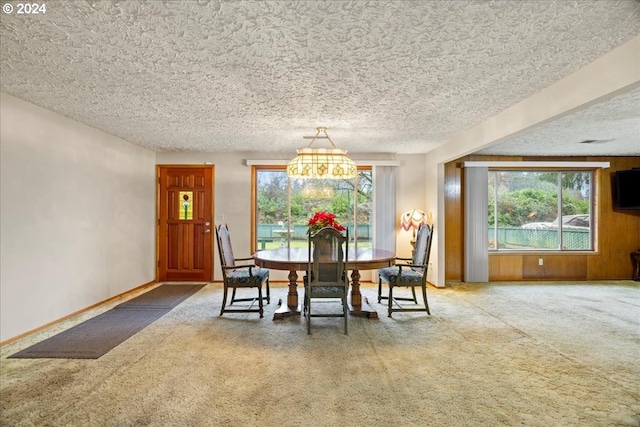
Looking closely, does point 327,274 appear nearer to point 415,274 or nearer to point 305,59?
point 415,274

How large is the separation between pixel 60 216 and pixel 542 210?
7.30m

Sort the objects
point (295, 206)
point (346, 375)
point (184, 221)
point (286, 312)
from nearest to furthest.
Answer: point (346, 375), point (286, 312), point (184, 221), point (295, 206)

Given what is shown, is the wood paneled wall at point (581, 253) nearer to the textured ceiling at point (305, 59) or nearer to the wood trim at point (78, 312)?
the textured ceiling at point (305, 59)

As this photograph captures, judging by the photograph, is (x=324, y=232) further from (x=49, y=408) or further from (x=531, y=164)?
(x=531, y=164)

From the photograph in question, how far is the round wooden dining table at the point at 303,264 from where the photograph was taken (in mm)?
3551

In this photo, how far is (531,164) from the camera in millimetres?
5953

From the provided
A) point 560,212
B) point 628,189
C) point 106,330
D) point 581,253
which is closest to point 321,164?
point 106,330

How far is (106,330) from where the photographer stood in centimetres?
339

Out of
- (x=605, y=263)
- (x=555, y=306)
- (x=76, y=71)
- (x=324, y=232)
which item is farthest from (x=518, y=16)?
(x=605, y=263)

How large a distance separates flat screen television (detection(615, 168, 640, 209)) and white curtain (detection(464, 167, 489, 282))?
2.35 meters

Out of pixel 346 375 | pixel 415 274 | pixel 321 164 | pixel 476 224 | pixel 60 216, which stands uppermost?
pixel 321 164

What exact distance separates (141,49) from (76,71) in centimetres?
75

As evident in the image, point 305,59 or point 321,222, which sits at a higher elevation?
point 305,59

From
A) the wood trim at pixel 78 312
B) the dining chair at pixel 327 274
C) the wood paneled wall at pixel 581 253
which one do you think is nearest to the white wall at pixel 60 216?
the wood trim at pixel 78 312
